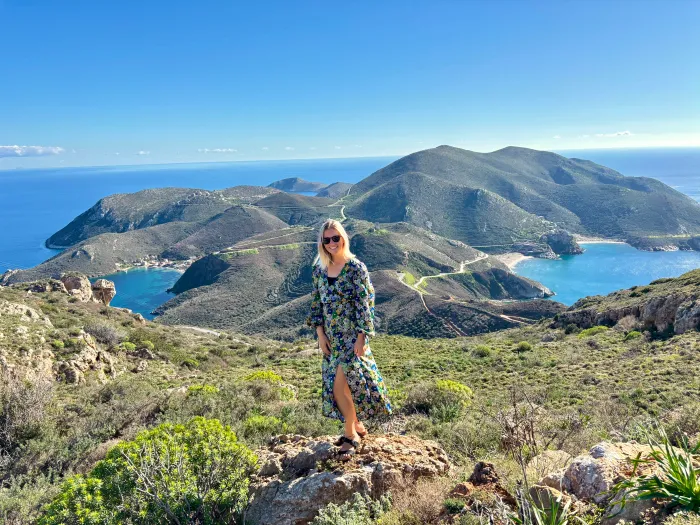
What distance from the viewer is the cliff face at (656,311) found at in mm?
16523

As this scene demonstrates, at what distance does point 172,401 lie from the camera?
745 centimetres

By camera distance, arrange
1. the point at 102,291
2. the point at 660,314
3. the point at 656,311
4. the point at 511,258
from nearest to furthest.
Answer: the point at 660,314
the point at 656,311
the point at 102,291
the point at 511,258

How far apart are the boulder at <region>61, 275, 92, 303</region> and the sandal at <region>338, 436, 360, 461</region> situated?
28.3m

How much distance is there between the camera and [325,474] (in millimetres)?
3439

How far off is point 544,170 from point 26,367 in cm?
21029

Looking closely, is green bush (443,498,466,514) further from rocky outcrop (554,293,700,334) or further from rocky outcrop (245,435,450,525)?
rocky outcrop (554,293,700,334)

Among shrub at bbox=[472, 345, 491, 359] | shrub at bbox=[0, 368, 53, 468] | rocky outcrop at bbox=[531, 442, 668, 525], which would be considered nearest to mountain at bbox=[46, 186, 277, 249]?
shrub at bbox=[472, 345, 491, 359]

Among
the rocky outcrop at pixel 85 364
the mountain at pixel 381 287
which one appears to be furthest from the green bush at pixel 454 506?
the mountain at pixel 381 287

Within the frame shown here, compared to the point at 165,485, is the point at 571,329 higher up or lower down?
lower down

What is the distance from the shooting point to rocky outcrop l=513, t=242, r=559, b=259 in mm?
111062

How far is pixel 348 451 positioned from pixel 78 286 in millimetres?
29977

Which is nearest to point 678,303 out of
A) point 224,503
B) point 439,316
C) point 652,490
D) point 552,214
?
point 652,490

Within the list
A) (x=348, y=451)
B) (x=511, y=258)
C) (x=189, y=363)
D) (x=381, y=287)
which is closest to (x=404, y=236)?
(x=381, y=287)

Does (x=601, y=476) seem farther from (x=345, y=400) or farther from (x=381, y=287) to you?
(x=381, y=287)
